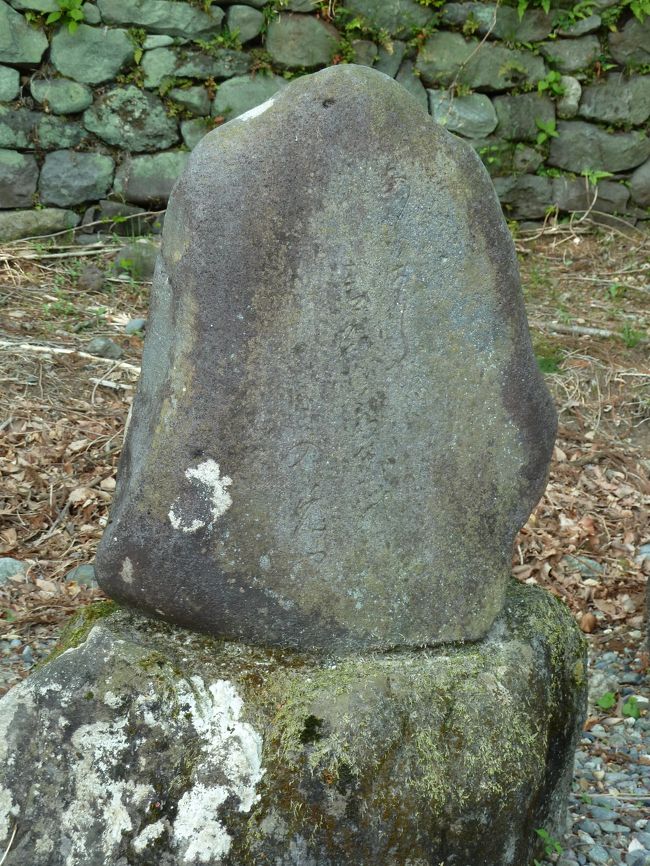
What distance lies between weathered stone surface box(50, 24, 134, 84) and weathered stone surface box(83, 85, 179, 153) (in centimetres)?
13

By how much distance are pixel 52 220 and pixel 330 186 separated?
14.0 ft

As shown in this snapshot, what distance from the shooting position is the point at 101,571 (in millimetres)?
2096

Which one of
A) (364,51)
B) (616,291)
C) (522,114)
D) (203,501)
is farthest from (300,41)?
(203,501)

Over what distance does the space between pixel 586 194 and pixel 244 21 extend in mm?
2384

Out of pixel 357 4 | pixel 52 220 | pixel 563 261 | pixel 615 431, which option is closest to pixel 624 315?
pixel 563 261

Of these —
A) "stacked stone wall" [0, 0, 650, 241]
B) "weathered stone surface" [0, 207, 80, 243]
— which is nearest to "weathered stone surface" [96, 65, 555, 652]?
"weathered stone surface" [0, 207, 80, 243]

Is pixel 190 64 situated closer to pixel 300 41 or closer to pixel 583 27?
pixel 300 41

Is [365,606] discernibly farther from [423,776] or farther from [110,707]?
[110,707]

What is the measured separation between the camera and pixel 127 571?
2.05 meters

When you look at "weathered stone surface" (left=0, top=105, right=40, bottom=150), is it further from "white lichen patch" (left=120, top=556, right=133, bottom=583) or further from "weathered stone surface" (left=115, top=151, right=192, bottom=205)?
"white lichen patch" (left=120, top=556, right=133, bottom=583)

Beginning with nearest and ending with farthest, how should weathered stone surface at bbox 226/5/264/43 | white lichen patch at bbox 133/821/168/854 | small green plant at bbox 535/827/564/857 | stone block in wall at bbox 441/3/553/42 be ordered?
white lichen patch at bbox 133/821/168/854
small green plant at bbox 535/827/564/857
weathered stone surface at bbox 226/5/264/43
stone block in wall at bbox 441/3/553/42

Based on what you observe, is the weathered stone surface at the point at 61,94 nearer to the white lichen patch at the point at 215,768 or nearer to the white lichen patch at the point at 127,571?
the white lichen patch at the point at 127,571

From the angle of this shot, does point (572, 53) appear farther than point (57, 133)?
Yes

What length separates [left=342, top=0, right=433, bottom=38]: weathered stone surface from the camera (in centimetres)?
600
